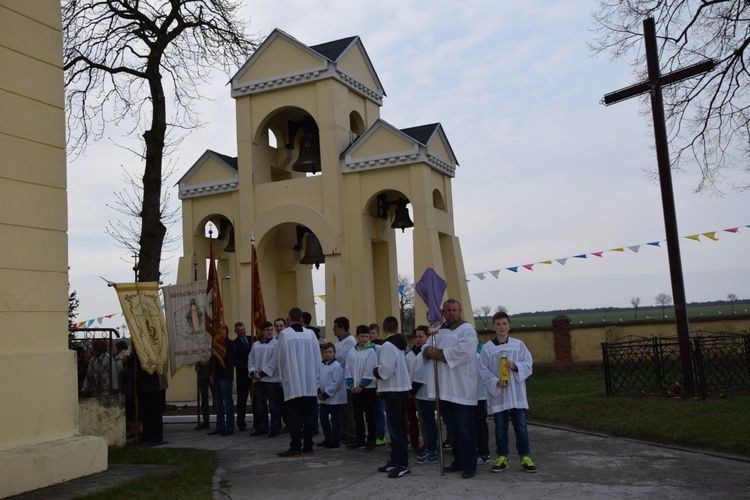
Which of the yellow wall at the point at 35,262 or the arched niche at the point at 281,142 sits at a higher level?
the arched niche at the point at 281,142

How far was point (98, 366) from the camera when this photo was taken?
40.8 ft

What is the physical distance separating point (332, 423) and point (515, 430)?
383cm

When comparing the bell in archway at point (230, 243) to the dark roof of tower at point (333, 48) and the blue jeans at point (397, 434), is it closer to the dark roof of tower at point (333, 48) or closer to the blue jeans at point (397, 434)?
the dark roof of tower at point (333, 48)

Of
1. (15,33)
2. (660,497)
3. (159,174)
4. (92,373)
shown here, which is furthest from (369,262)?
(660,497)

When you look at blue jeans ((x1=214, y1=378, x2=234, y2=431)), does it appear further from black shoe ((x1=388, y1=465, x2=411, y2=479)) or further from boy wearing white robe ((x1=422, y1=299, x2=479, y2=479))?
boy wearing white robe ((x1=422, y1=299, x2=479, y2=479))

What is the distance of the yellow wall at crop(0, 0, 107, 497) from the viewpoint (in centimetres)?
892

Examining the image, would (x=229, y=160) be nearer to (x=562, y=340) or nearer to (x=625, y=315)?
(x=562, y=340)

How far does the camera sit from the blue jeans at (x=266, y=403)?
13305mm

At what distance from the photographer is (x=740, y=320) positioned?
2294 cm

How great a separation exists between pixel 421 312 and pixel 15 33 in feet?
38.0

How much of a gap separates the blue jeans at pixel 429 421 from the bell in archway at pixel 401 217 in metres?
11.4

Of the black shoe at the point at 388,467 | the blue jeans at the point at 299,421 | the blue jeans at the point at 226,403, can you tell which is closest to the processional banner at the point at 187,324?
the blue jeans at the point at 226,403

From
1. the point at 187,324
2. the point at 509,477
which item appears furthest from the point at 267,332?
the point at 509,477

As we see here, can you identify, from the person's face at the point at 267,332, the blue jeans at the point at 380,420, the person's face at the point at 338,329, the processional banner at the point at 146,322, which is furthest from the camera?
the person's face at the point at 267,332
